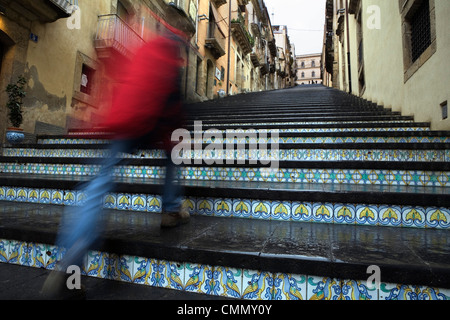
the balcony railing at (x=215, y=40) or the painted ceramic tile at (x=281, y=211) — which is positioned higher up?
the balcony railing at (x=215, y=40)

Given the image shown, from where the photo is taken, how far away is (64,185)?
93.8 inches

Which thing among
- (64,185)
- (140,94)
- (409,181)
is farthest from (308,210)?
(64,185)

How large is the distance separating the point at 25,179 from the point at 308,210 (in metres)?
2.59

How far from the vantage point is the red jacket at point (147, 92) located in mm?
1297

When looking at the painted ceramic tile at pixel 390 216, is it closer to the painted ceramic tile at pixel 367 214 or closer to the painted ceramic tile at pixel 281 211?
the painted ceramic tile at pixel 367 214

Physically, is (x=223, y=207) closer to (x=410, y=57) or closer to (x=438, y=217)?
(x=438, y=217)

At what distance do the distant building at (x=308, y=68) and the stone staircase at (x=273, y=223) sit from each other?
249ft

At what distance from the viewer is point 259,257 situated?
4.00 feet

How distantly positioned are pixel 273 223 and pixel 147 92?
1247 mm

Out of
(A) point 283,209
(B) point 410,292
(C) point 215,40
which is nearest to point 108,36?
(A) point 283,209

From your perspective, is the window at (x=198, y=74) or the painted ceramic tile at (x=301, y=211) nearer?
the painted ceramic tile at (x=301, y=211)

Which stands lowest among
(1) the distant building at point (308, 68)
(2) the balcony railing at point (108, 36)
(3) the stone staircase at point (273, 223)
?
(3) the stone staircase at point (273, 223)

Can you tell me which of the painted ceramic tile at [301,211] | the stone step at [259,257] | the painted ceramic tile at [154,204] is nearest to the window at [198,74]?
the painted ceramic tile at [154,204]

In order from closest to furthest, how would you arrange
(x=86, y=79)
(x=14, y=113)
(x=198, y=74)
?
(x=14, y=113) < (x=86, y=79) < (x=198, y=74)
